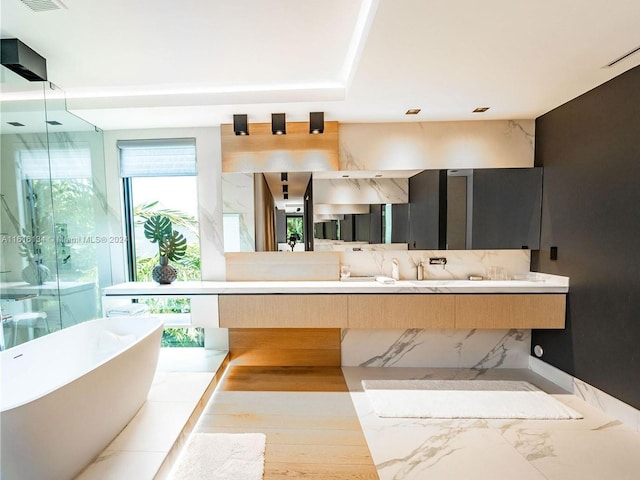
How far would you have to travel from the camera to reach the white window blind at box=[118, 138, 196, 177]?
322 cm

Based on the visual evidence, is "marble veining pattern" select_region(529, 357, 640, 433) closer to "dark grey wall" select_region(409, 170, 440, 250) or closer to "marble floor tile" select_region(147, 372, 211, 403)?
"dark grey wall" select_region(409, 170, 440, 250)

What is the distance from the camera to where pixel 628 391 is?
210 centimetres

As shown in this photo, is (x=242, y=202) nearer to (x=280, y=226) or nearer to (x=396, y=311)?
(x=280, y=226)

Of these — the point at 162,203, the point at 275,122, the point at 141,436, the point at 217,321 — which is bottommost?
the point at 141,436

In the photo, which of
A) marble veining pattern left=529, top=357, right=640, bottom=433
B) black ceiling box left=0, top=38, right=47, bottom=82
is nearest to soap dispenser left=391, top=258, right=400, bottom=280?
marble veining pattern left=529, top=357, right=640, bottom=433

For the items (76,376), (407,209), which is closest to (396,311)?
(407,209)

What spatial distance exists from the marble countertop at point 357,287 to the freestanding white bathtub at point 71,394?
0.37 meters

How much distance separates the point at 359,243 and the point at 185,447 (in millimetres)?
2184

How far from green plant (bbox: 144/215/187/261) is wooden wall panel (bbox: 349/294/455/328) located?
1.93m

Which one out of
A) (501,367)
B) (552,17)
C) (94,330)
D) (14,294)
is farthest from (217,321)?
(552,17)

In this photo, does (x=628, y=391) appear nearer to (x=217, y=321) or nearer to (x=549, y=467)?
(x=549, y=467)

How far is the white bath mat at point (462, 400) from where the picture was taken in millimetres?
2285

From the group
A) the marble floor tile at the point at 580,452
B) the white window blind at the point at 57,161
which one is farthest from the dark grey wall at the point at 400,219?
the white window blind at the point at 57,161

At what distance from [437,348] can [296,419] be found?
1.68 m
